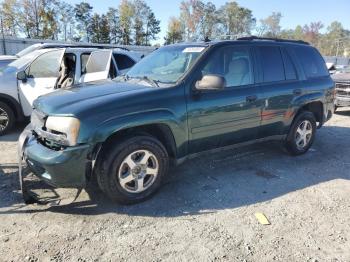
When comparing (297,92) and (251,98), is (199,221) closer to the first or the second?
(251,98)

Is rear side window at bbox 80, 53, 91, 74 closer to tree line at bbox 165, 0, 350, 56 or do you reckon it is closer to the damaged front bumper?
the damaged front bumper

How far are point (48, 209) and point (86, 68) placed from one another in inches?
171

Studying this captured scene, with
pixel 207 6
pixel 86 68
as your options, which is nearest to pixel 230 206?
pixel 86 68

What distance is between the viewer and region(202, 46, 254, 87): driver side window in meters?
4.34

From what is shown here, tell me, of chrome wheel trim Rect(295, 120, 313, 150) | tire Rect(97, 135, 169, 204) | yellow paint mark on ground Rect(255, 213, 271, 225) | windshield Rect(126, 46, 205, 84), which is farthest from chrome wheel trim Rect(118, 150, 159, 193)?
chrome wheel trim Rect(295, 120, 313, 150)

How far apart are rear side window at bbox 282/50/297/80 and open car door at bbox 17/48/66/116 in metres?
4.62

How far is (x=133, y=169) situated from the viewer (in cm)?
378

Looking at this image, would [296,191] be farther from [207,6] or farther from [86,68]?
[207,6]

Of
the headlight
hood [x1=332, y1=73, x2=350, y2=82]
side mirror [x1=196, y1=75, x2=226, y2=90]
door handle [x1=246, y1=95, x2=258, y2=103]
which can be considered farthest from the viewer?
hood [x1=332, y1=73, x2=350, y2=82]

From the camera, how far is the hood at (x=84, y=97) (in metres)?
3.50

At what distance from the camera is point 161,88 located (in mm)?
3908

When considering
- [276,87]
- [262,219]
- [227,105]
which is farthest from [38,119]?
[276,87]

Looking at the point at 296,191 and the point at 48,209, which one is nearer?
the point at 48,209

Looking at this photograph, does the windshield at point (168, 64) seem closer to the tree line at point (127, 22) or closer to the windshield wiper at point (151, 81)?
the windshield wiper at point (151, 81)
